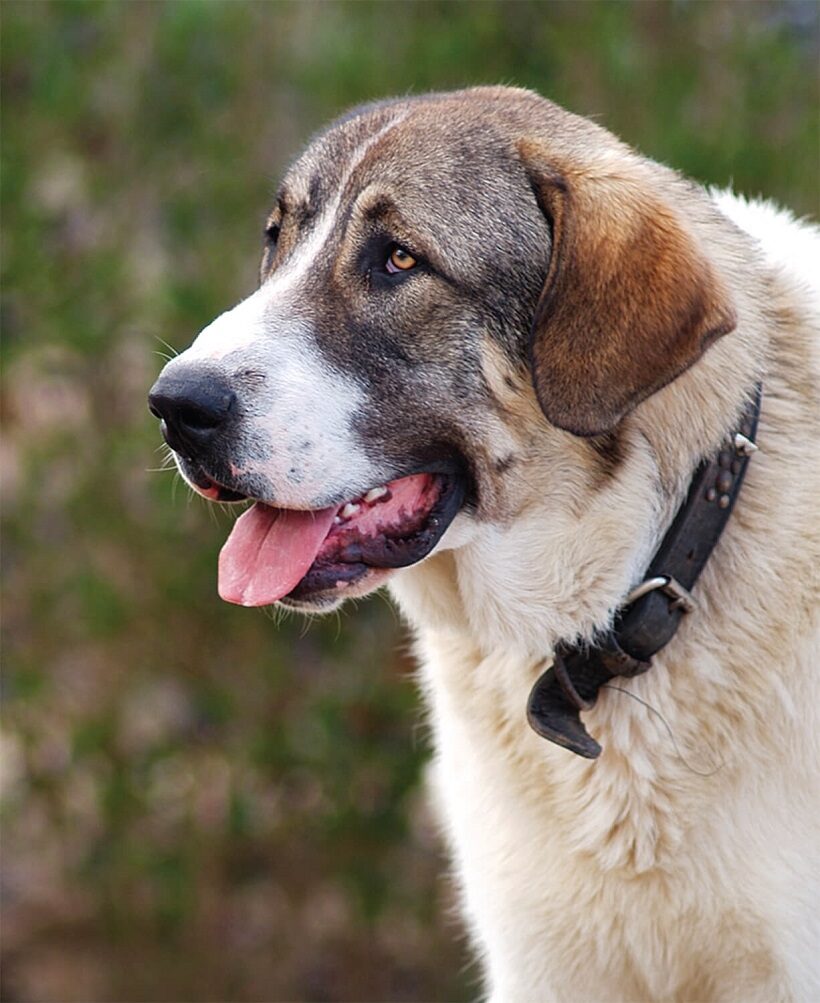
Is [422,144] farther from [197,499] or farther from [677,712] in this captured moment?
[197,499]

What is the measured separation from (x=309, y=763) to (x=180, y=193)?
1.94m

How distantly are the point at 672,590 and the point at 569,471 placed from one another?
290mm

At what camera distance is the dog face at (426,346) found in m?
2.78

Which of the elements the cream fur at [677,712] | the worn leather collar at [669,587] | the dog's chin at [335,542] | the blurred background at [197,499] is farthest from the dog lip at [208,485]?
the blurred background at [197,499]

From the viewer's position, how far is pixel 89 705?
547cm

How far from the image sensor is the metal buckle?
2.92 metres

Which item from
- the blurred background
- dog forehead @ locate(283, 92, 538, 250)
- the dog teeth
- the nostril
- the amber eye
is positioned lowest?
the blurred background

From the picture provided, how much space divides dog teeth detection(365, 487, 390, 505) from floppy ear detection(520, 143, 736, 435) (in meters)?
0.35

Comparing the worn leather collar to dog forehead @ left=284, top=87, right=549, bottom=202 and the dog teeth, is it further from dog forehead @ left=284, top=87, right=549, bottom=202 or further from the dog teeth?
dog forehead @ left=284, top=87, right=549, bottom=202

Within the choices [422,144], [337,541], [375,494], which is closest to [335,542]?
[337,541]

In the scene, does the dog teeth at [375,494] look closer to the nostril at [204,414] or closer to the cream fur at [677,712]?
the cream fur at [677,712]

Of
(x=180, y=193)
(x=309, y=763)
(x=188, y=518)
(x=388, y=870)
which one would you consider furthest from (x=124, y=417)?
(x=388, y=870)

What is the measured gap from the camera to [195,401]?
8.98 ft

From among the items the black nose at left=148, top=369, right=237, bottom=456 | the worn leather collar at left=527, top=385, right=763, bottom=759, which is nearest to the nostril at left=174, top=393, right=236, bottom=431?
the black nose at left=148, top=369, right=237, bottom=456
